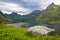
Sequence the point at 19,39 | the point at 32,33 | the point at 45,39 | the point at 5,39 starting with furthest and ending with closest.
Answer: the point at 32,33 < the point at 45,39 < the point at 19,39 < the point at 5,39

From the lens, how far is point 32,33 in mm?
29219

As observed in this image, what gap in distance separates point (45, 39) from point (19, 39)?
18.7 feet

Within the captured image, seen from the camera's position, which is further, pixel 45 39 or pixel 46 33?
pixel 46 33

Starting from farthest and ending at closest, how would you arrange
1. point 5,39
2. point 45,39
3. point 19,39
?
point 45,39, point 19,39, point 5,39

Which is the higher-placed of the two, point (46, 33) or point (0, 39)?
point (0, 39)

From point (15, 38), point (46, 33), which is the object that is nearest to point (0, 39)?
point (15, 38)

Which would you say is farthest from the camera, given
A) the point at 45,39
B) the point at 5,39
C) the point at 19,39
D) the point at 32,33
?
the point at 32,33

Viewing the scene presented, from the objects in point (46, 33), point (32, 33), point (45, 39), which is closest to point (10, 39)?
point (45, 39)

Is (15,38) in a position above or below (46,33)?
above

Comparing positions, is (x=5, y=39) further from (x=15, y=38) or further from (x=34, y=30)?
(x=34, y=30)

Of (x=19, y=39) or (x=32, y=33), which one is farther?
(x=32, y=33)

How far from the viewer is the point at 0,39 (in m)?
17.6

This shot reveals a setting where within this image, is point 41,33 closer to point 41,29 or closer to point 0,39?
point 41,29

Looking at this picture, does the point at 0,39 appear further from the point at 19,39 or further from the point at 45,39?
the point at 45,39
